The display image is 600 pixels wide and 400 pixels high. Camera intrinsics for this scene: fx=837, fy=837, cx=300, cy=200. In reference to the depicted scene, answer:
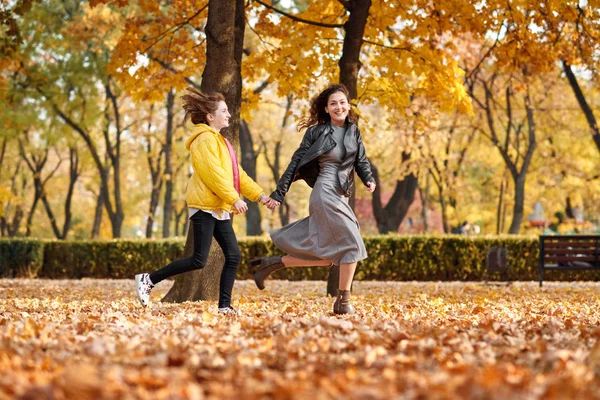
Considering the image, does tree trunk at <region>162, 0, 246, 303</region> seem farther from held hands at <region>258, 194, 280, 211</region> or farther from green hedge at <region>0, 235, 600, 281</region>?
green hedge at <region>0, 235, 600, 281</region>

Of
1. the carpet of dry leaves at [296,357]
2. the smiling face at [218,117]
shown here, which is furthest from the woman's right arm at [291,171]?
the carpet of dry leaves at [296,357]

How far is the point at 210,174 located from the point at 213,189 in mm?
136

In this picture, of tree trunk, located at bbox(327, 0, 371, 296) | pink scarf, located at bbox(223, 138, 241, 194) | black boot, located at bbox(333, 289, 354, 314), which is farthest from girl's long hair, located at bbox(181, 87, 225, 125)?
tree trunk, located at bbox(327, 0, 371, 296)

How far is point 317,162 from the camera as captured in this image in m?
7.71

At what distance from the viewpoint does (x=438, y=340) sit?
5184 millimetres

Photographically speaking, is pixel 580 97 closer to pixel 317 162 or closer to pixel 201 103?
pixel 317 162

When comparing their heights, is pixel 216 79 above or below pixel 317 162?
above

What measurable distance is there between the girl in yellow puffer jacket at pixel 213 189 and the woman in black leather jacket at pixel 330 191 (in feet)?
1.40

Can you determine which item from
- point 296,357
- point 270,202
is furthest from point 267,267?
point 296,357

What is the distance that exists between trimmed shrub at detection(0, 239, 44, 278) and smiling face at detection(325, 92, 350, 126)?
46.8 ft

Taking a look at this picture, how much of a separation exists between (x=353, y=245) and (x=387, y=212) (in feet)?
55.8

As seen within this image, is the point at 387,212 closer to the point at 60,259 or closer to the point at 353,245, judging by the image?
the point at 60,259

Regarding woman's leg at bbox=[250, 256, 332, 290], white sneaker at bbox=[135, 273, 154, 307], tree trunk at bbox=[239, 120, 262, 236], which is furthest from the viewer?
tree trunk at bbox=[239, 120, 262, 236]

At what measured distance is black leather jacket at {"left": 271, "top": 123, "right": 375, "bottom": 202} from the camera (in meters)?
7.54
